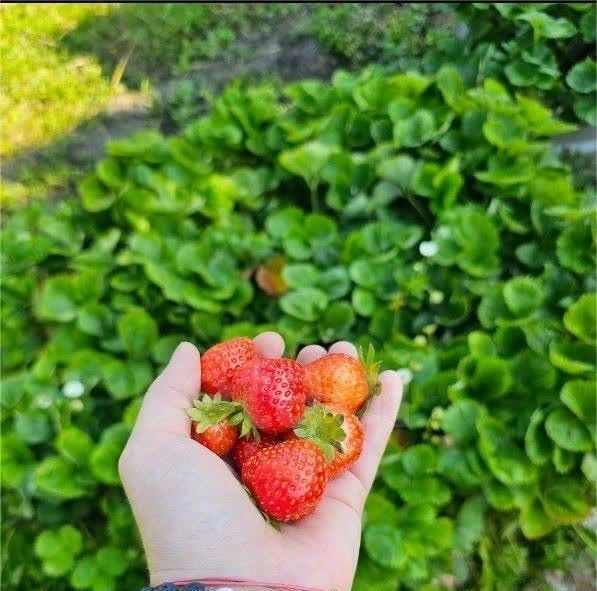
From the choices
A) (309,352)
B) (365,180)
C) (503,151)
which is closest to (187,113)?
(365,180)

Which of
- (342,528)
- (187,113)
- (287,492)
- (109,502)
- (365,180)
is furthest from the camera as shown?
(187,113)

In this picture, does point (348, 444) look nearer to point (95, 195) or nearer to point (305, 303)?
point (305, 303)

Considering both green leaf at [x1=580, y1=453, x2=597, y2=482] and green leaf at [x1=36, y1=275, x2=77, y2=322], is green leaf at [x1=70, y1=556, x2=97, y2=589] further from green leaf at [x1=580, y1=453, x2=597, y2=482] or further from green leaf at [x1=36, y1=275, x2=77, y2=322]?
green leaf at [x1=580, y1=453, x2=597, y2=482]

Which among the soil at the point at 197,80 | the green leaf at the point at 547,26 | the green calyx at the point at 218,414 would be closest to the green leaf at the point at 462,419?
the green calyx at the point at 218,414

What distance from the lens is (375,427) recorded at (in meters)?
1.56

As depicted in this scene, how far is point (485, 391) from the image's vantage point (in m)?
1.90

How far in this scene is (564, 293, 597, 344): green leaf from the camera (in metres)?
1.89

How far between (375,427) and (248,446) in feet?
1.06

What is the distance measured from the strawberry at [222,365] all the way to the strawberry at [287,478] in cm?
19

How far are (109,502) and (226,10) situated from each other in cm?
284

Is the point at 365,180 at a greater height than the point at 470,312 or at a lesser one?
greater

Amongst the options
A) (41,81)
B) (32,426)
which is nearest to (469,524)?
(32,426)

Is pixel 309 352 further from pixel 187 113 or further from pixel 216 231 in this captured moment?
pixel 187 113

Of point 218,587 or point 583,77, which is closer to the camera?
point 218,587
